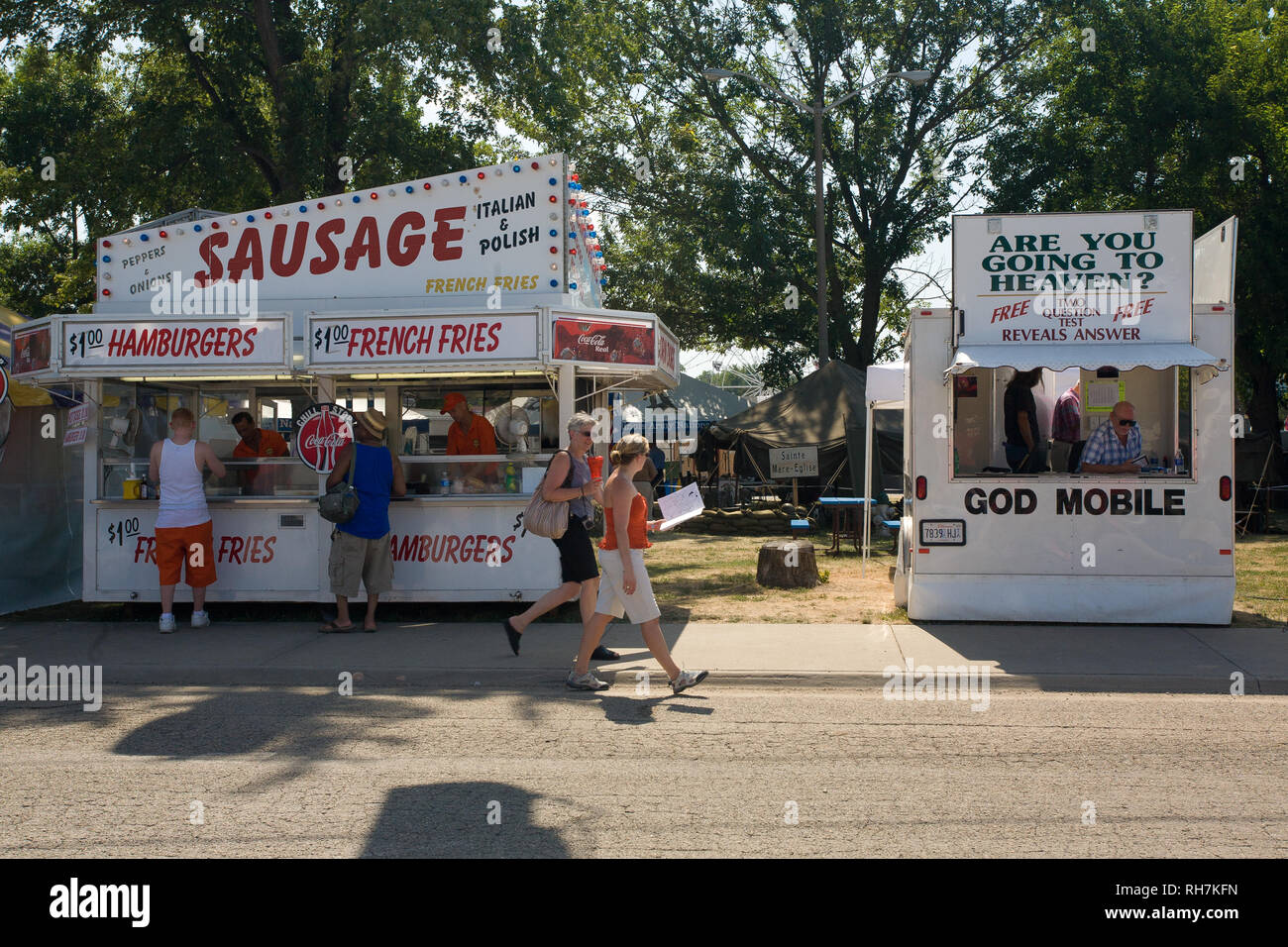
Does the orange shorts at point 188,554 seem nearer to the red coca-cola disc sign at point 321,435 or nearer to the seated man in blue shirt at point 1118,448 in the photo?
the red coca-cola disc sign at point 321,435

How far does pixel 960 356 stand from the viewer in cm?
948

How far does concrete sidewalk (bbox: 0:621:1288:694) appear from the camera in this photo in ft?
25.9

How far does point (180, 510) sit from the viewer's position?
9.80 metres

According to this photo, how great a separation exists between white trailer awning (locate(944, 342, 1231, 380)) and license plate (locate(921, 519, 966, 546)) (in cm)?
136

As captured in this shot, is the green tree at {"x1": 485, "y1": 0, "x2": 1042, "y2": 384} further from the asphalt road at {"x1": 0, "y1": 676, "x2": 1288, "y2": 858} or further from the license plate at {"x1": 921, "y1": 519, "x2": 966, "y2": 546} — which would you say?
the asphalt road at {"x1": 0, "y1": 676, "x2": 1288, "y2": 858}

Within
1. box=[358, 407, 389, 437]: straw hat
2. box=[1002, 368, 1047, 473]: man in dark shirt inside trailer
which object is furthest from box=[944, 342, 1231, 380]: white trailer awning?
box=[358, 407, 389, 437]: straw hat

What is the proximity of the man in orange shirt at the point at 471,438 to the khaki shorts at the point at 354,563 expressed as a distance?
3.73ft

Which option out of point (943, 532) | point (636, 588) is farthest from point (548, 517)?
point (943, 532)

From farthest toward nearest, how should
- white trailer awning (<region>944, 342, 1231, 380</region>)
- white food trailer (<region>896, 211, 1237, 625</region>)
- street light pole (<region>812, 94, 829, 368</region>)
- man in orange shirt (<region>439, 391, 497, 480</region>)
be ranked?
street light pole (<region>812, 94, 829, 368</region>), man in orange shirt (<region>439, 391, 497, 480</region>), white food trailer (<region>896, 211, 1237, 625</region>), white trailer awning (<region>944, 342, 1231, 380</region>)

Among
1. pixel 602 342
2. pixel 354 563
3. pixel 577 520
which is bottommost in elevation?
pixel 354 563

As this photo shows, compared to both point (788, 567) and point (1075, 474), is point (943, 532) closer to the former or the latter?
point (1075, 474)

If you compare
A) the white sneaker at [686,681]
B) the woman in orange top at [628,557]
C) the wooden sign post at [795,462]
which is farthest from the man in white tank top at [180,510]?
the wooden sign post at [795,462]

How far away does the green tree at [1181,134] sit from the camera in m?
24.3

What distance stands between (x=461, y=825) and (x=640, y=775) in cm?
111
